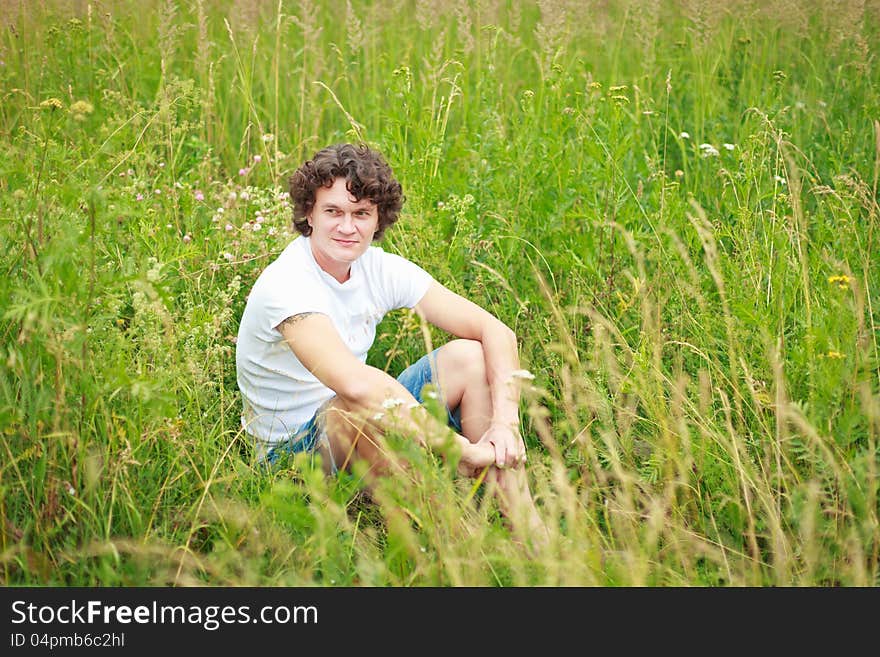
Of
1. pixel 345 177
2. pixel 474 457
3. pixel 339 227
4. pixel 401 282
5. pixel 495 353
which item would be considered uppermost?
pixel 345 177

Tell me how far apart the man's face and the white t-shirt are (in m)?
0.05

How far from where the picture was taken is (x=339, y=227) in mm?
3047

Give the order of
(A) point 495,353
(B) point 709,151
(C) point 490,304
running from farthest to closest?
1. (B) point 709,151
2. (C) point 490,304
3. (A) point 495,353

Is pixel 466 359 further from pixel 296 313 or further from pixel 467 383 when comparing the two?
pixel 296 313

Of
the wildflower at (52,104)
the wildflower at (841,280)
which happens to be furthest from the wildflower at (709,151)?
the wildflower at (52,104)

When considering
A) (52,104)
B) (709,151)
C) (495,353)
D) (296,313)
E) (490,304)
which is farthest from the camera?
(709,151)

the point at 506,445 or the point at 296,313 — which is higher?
the point at 296,313

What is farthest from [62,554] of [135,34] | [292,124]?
[135,34]

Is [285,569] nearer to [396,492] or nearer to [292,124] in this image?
[396,492]

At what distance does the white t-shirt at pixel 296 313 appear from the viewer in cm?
293

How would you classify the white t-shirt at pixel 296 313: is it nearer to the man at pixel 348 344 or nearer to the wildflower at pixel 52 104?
the man at pixel 348 344

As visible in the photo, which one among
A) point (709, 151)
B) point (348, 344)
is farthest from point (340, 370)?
point (709, 151)

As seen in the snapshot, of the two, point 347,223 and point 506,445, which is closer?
point 506,445

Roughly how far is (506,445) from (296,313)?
2.42ft
